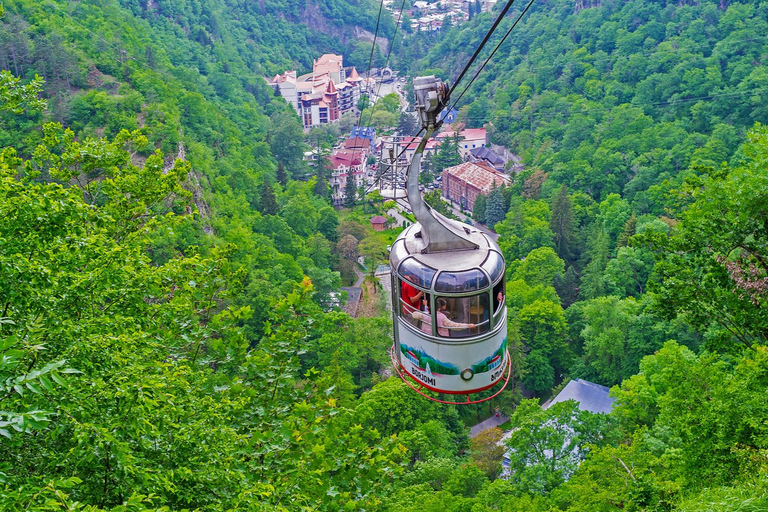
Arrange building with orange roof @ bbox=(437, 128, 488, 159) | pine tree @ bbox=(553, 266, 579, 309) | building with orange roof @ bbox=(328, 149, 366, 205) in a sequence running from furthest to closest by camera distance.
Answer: building with orange roof @ bbox=(437, 128, 488, 159) → building with orange roof @ bbox=(328, 149, 366, 205) → pine tree @ bbox=(553, 266, 579, 309)

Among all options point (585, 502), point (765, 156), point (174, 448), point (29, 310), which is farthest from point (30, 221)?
point (585, 502)

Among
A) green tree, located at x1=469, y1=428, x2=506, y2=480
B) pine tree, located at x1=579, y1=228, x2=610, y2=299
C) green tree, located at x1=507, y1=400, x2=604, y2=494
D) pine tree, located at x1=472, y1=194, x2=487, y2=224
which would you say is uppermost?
green tree, located at x1=507, y1=400, x2=604, y2=494

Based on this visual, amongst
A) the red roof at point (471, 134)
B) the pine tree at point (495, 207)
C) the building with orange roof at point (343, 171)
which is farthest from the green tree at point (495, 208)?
the red roof at point (471, 134)

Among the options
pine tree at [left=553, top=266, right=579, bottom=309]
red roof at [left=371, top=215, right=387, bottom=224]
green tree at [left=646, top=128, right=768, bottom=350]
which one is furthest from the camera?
red roof at [left=371, top=215, right=387, bottom=224]

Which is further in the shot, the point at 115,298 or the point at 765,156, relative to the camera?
the point at 765,156

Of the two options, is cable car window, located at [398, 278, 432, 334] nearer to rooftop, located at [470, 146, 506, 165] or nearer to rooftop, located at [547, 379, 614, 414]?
rooftop, located at [547, 379, 614, 414]

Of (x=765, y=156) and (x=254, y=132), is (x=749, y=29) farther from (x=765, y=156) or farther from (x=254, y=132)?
(x=765, y=156)

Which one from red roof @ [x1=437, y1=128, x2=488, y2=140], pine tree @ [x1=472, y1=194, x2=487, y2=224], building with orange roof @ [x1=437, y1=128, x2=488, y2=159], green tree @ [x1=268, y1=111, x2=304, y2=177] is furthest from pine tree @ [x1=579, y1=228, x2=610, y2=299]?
green tree @ [x1=268, y1=111, x2=304, y2=177]
